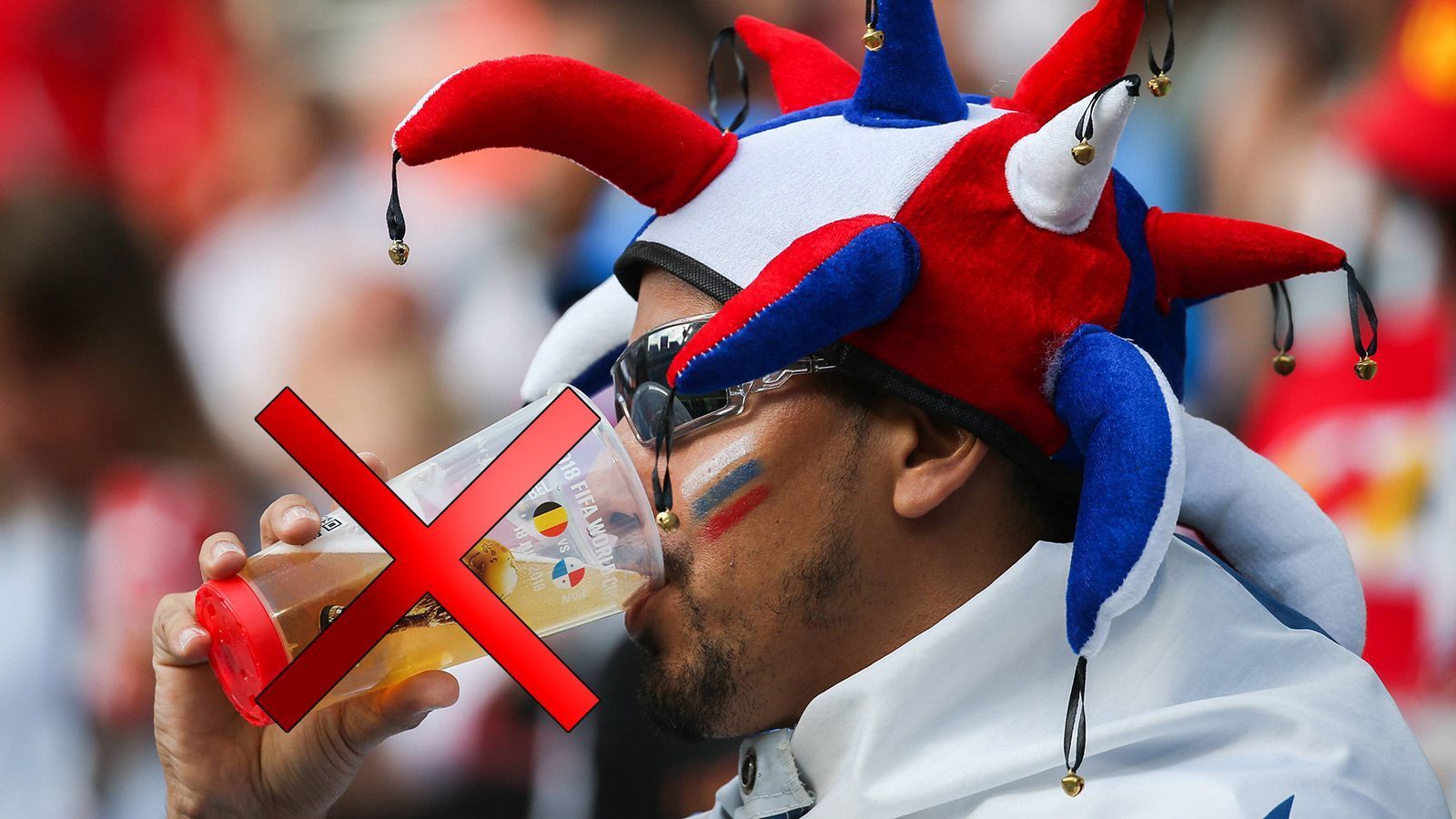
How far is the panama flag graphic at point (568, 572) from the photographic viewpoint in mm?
1274

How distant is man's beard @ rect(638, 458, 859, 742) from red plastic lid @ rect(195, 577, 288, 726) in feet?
1.34

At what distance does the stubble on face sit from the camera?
139 cm

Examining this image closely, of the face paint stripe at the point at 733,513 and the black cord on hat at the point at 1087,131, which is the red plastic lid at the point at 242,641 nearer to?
the face paint stripe at the point at 733,513

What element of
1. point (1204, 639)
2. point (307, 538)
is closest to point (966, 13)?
point (1204, 639)

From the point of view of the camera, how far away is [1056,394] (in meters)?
1.31

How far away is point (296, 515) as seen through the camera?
1308 mm

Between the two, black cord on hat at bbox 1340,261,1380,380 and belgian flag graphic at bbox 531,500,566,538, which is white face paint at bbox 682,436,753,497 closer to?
belgian flag graphic at bbox 531,500,566,538

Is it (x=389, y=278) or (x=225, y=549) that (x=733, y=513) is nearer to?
(x=225, y=549)

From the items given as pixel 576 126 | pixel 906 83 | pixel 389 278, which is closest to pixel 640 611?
pixel 576 126

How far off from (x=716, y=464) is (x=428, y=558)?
33cm

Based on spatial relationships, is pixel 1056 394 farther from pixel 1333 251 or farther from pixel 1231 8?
pixel 1231 8

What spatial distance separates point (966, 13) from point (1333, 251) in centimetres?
131

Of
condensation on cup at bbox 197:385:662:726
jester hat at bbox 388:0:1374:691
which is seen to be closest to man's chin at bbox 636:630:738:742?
condensation on cup at bbox 197:385:662:726

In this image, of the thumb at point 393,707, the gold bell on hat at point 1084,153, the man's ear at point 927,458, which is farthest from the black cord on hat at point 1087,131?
the thumb at point 393,707
